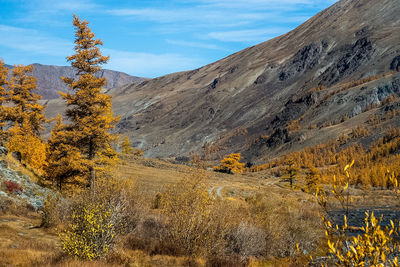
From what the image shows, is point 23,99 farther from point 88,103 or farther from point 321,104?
point 321,104

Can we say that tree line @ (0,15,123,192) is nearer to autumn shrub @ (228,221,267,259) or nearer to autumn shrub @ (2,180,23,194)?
autumn shrub @ (2,180,23,194)

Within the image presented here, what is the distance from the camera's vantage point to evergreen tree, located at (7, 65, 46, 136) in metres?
36.9

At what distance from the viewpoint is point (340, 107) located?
14112cm

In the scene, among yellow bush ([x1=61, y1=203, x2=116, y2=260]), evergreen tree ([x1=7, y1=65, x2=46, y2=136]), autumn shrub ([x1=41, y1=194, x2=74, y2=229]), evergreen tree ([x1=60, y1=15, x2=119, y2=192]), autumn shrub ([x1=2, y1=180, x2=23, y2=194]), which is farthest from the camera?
evergreen tree ([x1=7, y1=65, x2=46, y2=136])

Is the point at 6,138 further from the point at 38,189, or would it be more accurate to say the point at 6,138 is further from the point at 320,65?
the point at 320,65

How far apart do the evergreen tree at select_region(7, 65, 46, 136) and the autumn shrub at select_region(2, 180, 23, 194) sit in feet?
62.3

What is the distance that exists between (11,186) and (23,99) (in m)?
21.2

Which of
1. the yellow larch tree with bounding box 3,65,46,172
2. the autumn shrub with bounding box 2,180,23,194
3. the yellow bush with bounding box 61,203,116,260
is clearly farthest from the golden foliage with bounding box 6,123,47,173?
the yellow bush with bounding box 61,203,116,260

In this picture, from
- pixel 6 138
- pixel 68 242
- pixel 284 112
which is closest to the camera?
pixel 68 242

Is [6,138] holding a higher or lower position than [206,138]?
lower

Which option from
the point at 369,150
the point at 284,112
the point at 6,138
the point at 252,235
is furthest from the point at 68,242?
the point at 284,112

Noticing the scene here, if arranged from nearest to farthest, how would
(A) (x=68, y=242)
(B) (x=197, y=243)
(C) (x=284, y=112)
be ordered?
(A) (x=68, y=242) < (B) (x=197, y=243) < (C) (x=284, y=112)

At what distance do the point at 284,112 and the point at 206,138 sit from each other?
45.4 meters

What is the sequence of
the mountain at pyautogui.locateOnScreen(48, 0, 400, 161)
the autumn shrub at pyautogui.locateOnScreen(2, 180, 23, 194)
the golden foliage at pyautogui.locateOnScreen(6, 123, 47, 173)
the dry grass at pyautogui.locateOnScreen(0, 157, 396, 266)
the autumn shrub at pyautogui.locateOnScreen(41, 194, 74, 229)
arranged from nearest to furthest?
the dry grass at pyautogui.locateOnScreen(0, 157, 396, 266) → the autumn shrub at pyautogui.locateOnScreen(41, 194, 74, 229) → the autumn shrub at pyautogui.locateOnScreen(2, 180, 23, 194) → the golden foliage at pyautogui.locateOnScreen(6, 123, 47, 173) → the mountain at pyautogui.locateOnScreen(48, 0, 400, 161)
